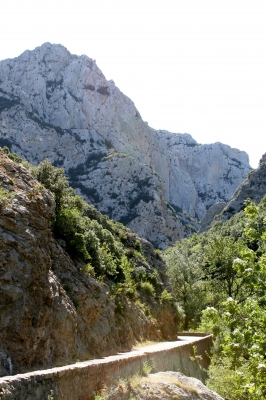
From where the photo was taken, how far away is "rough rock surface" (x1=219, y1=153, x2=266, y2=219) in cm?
9275

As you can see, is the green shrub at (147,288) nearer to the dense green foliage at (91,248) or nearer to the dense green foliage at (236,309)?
the dense green foliage at (91,248)

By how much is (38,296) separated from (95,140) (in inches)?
4962

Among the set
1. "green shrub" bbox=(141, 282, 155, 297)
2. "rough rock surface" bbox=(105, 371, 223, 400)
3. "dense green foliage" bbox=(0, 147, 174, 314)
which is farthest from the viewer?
"green shrub" bbox=(141, 282, 155, 297)

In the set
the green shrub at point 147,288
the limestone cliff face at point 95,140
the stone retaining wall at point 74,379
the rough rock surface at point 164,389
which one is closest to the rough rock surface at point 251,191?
the limestone cliff face at point 95,140

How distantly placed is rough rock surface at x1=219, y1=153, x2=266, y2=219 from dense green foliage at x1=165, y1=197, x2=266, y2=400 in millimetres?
51784

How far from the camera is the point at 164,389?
11.5 m

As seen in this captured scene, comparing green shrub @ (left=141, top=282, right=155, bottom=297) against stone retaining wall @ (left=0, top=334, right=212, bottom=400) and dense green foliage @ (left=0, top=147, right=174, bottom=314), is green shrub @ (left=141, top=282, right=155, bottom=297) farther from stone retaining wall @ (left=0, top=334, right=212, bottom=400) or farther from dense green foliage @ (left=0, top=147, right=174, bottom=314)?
stone retaining wall @ (left=0, top=334, right=212, bottom=400)

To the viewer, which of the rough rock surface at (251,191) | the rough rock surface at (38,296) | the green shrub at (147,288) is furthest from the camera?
the rough rock surface at (251,191)

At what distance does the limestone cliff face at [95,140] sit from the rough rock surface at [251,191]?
21596 mm

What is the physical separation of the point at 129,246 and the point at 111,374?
22.6 m

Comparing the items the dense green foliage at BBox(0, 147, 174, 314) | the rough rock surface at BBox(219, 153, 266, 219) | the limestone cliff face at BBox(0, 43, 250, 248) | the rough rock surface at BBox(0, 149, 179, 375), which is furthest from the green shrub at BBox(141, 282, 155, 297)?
the limestone cliff face at BBox(0, 43, 250, 248)

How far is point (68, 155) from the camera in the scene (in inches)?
4958

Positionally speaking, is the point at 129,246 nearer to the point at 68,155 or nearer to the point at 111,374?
the point at 111,374

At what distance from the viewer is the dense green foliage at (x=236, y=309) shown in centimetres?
934
